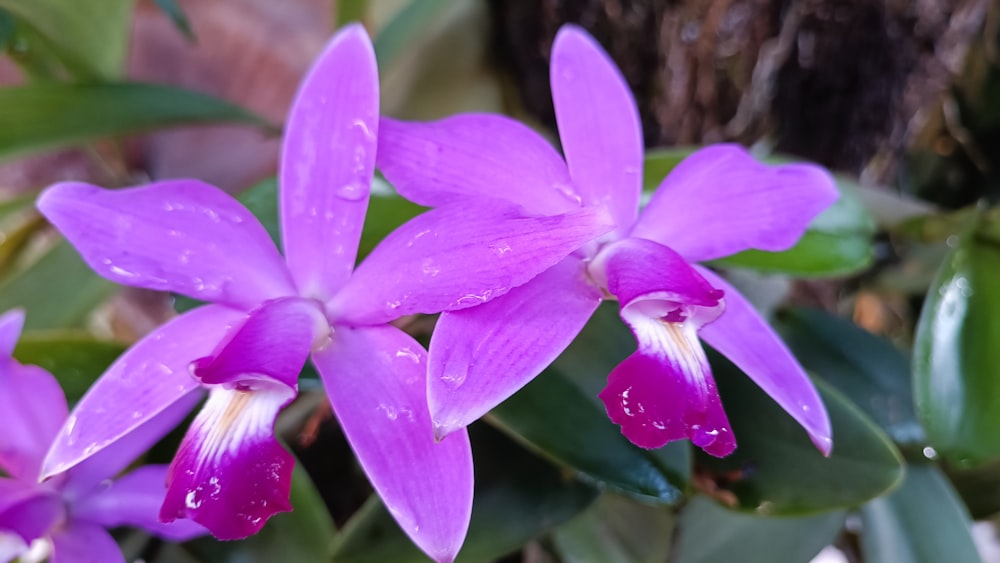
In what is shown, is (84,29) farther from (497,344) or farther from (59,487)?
(497,344)

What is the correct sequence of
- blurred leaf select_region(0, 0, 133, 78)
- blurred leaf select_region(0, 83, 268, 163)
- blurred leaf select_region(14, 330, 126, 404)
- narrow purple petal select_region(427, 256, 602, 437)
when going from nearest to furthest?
narrow purple petal select_region(427, 256, 602, 437) < blurred leaf select_region(14, 330, 126, 404) < blurred leaf select_region(0, 83, 268, 163) < blurred leaf select_region(0, 0, 133, 78)

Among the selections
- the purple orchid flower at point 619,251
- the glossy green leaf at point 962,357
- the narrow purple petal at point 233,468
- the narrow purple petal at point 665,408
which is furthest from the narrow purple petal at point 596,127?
the glossy green leaf at point 962,357

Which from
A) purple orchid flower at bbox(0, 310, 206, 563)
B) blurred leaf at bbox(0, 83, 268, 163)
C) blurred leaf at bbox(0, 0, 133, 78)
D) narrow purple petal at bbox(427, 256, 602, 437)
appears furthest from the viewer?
blurred leaf at bbox(0, 0, 133, 78)

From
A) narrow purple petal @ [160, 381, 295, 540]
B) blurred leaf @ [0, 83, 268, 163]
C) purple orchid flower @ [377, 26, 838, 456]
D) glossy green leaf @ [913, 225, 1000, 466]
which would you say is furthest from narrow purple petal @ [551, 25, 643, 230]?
blurred leaf @ [0, 83, 268, 163]

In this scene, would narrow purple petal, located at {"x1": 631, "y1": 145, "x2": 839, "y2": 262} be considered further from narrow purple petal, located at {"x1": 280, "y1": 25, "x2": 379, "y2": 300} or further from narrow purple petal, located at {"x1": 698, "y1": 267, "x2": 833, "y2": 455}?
narrow purple petal, located at {"x1": 280, "y1": 25, "x2": 379, "y2": 300}

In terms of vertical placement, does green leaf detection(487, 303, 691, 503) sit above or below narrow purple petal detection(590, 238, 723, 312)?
below

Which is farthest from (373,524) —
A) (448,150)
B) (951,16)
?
(951,16)

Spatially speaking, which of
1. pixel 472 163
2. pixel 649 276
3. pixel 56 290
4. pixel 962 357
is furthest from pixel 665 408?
pixel 56 290
